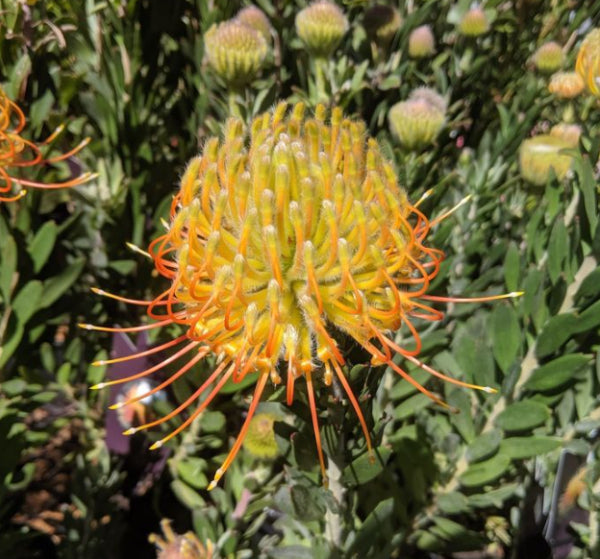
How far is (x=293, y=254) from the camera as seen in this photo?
76 centimetres

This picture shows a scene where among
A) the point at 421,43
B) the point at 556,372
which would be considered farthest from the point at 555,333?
the point at 421,43

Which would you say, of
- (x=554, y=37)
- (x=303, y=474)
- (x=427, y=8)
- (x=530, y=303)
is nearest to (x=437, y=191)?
(x=530, y=303)

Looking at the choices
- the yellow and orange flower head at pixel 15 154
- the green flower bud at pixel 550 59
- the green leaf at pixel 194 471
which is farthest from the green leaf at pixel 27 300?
the green flower bud at pixel 550 59

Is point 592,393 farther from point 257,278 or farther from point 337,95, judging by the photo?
point 337,95

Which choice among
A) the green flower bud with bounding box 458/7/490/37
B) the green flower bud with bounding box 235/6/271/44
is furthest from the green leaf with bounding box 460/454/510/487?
the green flower bud with bounding box 458/7/490/37

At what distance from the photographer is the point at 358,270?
730 millimetres

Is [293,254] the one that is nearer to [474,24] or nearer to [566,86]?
[566,86]

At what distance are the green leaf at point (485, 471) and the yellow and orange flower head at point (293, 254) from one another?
15.9 inches

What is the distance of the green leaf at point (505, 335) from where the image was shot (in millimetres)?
1035

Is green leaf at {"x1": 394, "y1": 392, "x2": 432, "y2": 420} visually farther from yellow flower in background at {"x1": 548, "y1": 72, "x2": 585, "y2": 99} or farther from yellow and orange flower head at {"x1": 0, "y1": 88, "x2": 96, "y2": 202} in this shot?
yellow flower in background at {"x1": 548, "y1": 72, "x2": 585, "y2": 99}

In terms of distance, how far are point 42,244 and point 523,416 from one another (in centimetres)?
93

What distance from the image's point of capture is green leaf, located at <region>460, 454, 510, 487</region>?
3.36 ft

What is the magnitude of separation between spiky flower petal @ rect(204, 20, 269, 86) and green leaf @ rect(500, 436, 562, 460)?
33.5 inches

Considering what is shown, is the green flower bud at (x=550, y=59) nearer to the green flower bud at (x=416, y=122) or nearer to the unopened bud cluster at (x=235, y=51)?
the green flower bud at (x=416, y=122)
